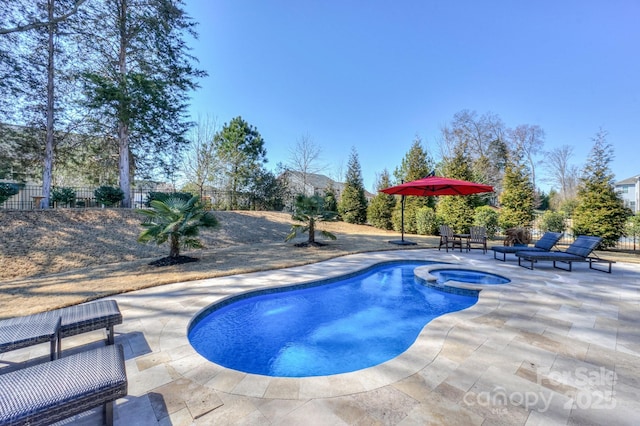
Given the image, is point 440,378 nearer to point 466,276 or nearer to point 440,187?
point 466,276

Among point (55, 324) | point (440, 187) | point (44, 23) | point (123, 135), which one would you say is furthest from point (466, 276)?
point (44, 23)

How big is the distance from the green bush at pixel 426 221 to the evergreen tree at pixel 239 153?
11.8 metres

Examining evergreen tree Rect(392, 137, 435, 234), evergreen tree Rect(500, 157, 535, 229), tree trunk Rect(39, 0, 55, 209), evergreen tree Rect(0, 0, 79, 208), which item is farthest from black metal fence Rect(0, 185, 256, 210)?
evergreen tree Rect(500, 157, 535, 229)

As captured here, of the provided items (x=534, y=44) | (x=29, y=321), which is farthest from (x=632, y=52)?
(x=29, y=321)

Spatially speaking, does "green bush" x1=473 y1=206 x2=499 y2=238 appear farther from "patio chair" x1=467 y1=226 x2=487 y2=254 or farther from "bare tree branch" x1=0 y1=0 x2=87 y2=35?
"bare tree branch" x1=0 y1=0 x2=87 y2=35

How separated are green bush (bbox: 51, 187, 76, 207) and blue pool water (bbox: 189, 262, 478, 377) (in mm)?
11944

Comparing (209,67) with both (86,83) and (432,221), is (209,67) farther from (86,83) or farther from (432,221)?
(432,221)

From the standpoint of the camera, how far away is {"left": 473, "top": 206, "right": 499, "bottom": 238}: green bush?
41.2 ft

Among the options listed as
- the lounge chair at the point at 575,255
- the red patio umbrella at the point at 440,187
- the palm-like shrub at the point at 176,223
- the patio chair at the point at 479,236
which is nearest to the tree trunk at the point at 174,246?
the palm-like shrub at the point at 176,223

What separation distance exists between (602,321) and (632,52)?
44.3ft

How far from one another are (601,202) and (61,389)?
14880 millimetres

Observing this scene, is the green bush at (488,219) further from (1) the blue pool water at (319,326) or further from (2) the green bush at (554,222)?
(1) the blue pool water at (319,326)

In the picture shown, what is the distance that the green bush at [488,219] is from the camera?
12.6 metres

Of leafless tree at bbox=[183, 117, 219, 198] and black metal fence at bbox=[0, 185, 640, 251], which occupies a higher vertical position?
leafless tree at bbox=[183, 117, 219, 198]
